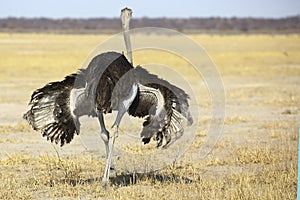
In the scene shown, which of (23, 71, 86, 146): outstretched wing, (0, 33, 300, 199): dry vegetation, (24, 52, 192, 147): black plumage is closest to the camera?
(24, 52, 192, 147): black plumage

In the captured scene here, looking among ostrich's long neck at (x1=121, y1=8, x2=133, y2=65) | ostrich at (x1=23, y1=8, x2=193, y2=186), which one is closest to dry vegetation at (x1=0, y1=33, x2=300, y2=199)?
ostrich at (x1=23, y1=8, x2=193, y2=186)

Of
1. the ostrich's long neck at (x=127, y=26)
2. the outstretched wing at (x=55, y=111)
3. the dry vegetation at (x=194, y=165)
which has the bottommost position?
the dry vegetation at (x=194, y=165)

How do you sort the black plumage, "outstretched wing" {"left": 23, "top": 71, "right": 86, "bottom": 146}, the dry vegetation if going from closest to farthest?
the black plumage
the dry vegetation
"outstretched wing" {"left": 23, "top": 71, "right": 86, "bottom": 146}

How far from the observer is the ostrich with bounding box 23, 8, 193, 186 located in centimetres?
729

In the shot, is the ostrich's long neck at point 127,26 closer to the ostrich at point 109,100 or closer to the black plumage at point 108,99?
the ostrich at point 109,100

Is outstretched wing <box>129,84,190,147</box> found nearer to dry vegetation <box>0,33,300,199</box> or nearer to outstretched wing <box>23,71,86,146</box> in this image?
dry vegetation <box>0,33,300,199</box>

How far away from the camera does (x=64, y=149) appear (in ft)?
36.0

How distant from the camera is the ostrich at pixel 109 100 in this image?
287 inches

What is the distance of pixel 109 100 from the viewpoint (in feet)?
23.9

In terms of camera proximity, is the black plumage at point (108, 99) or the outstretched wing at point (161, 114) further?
the outstretched wing at point (161, 114)

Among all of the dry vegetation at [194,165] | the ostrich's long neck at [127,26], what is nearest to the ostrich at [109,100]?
the ostrich's long neck at [127,26]

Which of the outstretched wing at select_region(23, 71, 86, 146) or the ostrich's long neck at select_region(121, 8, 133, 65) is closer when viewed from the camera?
the ostrich's long neck at select_region(121, 8, 133, 65)

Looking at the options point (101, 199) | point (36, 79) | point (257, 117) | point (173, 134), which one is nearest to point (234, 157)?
point (173, 134)

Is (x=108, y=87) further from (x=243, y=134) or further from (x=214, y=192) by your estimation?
(x=243, y=134)
